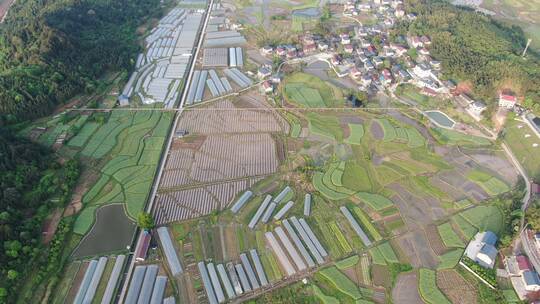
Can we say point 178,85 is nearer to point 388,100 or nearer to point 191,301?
point 388,100

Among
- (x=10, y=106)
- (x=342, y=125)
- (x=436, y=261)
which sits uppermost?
(x=10, y=106)

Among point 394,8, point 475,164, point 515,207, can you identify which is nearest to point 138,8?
point 394,8

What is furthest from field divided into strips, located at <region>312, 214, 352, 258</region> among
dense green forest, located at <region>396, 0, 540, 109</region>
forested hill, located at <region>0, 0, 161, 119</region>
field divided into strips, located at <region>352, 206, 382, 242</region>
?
forested hill, located at <region>0, 0, 161, 119</region>

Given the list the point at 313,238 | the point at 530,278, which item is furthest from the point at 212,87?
the point at 530,278

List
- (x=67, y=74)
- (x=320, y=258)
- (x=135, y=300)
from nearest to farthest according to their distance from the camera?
(x=135, y=300) → (x=320, y=258) → (x=67, y=74)

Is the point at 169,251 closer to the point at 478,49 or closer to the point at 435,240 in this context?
the point at 435,240

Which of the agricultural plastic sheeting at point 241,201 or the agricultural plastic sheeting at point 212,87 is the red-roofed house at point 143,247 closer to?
the agricultural plastic sheeting at point 241,201

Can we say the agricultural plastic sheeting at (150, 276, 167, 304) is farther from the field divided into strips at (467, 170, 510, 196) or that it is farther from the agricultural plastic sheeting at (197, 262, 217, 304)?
the field divided into strips at (467, 170, 510, 196)
